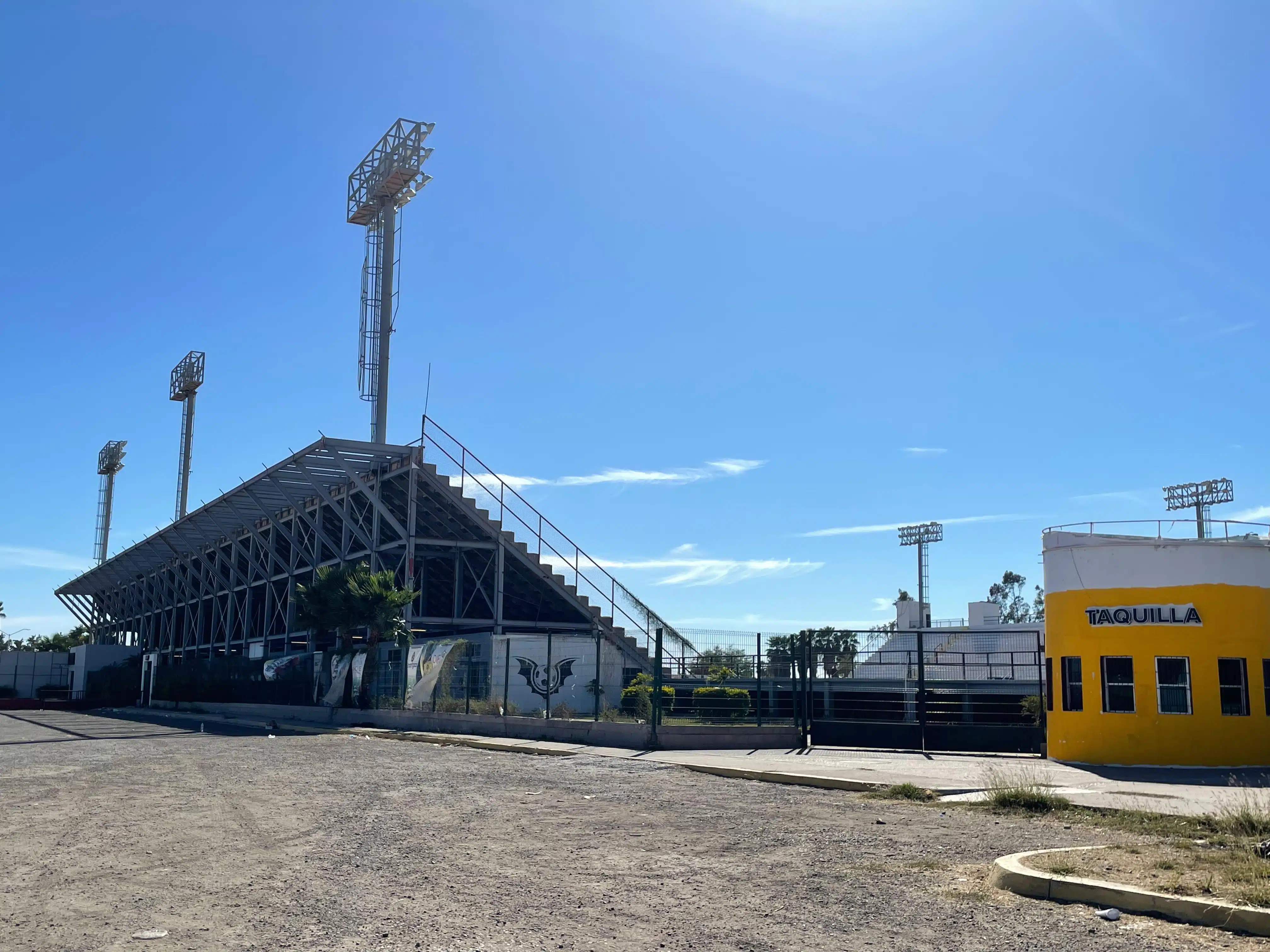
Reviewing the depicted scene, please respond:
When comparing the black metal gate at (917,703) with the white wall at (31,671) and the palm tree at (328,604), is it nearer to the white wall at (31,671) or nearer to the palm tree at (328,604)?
the palm tree at (328,604)

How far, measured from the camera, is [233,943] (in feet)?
21.2

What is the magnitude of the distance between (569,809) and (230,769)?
308 inches

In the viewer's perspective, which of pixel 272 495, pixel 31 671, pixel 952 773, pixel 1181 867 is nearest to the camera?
pixel 1181 867

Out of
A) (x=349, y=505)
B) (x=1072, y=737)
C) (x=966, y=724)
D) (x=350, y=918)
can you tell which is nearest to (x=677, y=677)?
(x=966, y=724)

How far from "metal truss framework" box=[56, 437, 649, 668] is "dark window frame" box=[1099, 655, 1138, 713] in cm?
1758

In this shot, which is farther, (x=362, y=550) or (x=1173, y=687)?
(x=362, y=550)

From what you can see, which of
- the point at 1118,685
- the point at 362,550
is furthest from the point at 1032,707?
the point at 362,550

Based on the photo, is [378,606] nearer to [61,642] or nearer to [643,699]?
[643,699]

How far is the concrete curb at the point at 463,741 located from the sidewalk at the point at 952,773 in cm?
5

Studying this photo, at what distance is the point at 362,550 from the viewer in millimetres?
45094

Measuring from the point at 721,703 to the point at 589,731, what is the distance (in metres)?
2.80

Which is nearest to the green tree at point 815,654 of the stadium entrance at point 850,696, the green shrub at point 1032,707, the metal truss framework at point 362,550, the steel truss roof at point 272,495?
the stadium entrance at point 850,696

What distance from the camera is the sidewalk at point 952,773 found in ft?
42.9

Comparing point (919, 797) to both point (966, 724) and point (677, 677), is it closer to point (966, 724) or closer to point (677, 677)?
point (966, 724)
